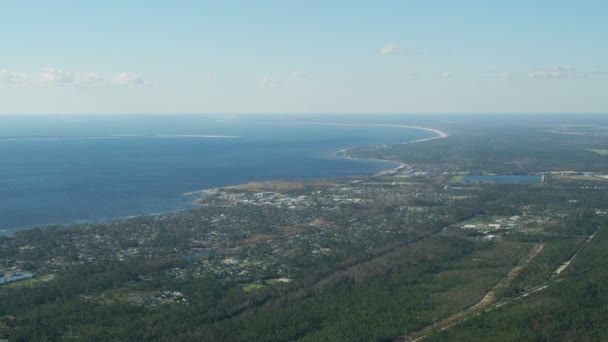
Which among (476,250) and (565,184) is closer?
(476,250)

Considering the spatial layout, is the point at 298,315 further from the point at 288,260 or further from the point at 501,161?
the point at 501,161

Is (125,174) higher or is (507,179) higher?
(125,174)

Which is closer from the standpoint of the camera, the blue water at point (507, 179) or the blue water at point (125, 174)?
the blue water at point (125, 174)

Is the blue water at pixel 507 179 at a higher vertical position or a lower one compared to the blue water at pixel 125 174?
lower

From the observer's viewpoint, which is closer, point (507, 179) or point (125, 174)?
point (507, 179)

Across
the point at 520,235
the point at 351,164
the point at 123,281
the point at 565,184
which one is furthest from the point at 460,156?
the point at 123,281

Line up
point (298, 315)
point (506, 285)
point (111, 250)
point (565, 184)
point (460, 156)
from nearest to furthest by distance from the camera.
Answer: point (298, 315) < point (506, 285) < point (111, 250) < point (565, 184) < point (460, 156)

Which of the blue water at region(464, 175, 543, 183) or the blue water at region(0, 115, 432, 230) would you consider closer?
the blue water at region(0, 115, 432, 230)

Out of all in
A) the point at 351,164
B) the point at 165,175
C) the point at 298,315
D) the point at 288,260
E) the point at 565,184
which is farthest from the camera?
the point at 351,164
